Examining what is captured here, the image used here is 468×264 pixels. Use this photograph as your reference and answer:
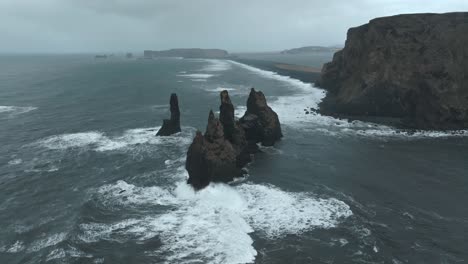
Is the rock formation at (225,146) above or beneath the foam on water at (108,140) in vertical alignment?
above

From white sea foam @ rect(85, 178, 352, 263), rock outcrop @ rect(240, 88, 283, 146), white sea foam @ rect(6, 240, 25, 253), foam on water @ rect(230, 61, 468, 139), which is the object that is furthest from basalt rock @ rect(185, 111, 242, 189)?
foam on water @ rect(230, 61, 468, 139)

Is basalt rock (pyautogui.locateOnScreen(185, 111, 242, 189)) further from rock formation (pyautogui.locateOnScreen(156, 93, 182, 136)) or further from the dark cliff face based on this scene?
the dark cliff face

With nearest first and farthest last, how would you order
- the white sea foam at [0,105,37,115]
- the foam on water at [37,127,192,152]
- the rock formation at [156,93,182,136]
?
the foam on water at [37,127,192,152] → the rock formation at [156,93,182,136] → the white sea foam at [0,105,37,115]

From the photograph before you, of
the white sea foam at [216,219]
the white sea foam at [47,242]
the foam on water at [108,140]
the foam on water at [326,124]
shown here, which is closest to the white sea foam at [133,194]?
the white sea foam at [216,219]

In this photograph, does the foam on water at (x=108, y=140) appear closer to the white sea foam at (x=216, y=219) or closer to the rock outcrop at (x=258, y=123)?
the rock outcrop at (x=258, y=123)

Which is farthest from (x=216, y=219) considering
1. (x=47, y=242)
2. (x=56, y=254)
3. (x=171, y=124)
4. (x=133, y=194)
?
(x=171, y=124)

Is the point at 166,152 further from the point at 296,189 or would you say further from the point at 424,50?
the point at 424,50
